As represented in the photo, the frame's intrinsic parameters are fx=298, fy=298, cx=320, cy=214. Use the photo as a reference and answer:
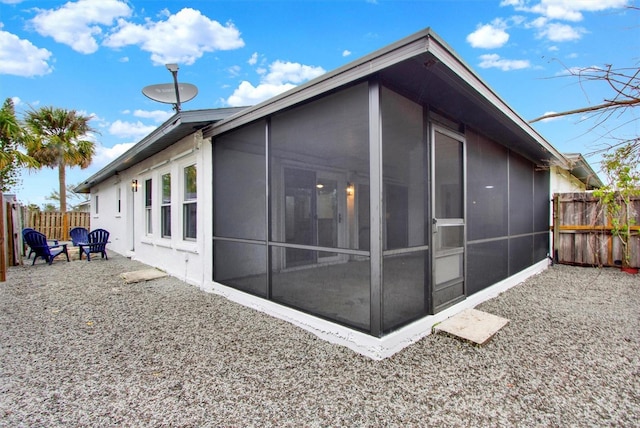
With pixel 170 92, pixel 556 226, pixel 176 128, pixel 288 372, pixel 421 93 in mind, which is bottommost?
pixel 288 372

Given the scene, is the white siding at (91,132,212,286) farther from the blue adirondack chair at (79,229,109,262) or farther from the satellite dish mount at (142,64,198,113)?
the satellite dish mount at (142,64,198,113)

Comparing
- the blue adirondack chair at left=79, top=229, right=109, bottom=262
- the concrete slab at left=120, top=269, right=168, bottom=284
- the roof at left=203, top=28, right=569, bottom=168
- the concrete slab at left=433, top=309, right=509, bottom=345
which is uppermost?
the roof at left=203, top=28, right=569, bottom=168

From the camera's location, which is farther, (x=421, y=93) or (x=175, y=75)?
(x=175, y=75)

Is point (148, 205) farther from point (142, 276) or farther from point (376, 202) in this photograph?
point (376, 202)

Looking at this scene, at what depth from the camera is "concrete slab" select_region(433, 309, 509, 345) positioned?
9.47ft

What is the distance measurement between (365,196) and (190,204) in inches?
151

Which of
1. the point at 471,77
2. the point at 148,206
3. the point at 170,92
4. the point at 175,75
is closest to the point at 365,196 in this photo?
the point at 471,77

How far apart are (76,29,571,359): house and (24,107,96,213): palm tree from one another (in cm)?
1229

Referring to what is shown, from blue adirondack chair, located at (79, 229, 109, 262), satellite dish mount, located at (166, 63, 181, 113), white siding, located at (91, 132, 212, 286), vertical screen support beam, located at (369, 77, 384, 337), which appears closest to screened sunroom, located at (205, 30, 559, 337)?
vertical screen support beam, located at (369, 77, 384, 337)

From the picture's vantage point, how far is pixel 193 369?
2383mm

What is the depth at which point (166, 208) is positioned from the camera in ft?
20.8

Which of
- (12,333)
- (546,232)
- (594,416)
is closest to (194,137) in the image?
(12,333)

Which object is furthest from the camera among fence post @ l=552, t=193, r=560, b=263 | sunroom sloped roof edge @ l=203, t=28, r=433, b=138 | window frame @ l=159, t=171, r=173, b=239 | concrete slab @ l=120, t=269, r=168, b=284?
fence post @ l=552, t=193, r=560, b=263

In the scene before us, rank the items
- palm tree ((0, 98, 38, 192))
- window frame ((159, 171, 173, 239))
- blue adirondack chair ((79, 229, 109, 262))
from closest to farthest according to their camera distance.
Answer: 1. window frame ((159, 171, 173, 239))
2. blue adirondack chair ((79, 229, 109, 262))
3. palm tree ((0, 98, 38, 192))
